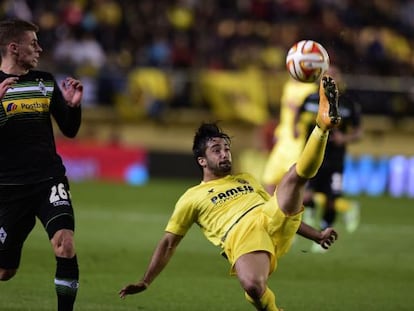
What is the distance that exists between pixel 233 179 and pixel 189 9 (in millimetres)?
18832

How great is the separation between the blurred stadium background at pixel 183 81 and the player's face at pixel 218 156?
14.0m

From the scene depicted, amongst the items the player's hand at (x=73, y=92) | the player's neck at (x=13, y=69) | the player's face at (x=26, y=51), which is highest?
Answer: the player's face at (x=26, y=51)

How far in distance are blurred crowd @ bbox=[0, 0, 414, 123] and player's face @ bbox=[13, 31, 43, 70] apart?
1543 cm

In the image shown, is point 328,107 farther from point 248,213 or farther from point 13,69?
point 13,69

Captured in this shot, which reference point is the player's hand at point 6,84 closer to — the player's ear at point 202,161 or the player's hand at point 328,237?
the player's ear at point 202,161

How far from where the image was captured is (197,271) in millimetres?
11750

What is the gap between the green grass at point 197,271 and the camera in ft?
31.6

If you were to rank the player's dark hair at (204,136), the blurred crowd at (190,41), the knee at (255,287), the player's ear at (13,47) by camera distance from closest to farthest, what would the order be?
the knee at (255,287) < the player's ear at (13,47) < the player's dark hair at (204,136) < the blurred crowd at (190,41)

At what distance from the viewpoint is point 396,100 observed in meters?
24.8

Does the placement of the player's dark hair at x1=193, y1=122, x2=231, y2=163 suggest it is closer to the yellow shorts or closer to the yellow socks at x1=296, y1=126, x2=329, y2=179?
the yellow shorts

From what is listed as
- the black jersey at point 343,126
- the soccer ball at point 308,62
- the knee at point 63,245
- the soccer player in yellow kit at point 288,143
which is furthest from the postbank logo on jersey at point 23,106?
the soccer player in yellow kit at point 288,143

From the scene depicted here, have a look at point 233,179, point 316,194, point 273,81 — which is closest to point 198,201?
point 233,179

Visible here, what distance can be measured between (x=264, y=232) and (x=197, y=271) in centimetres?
382

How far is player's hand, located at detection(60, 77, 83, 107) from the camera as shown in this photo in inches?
325
